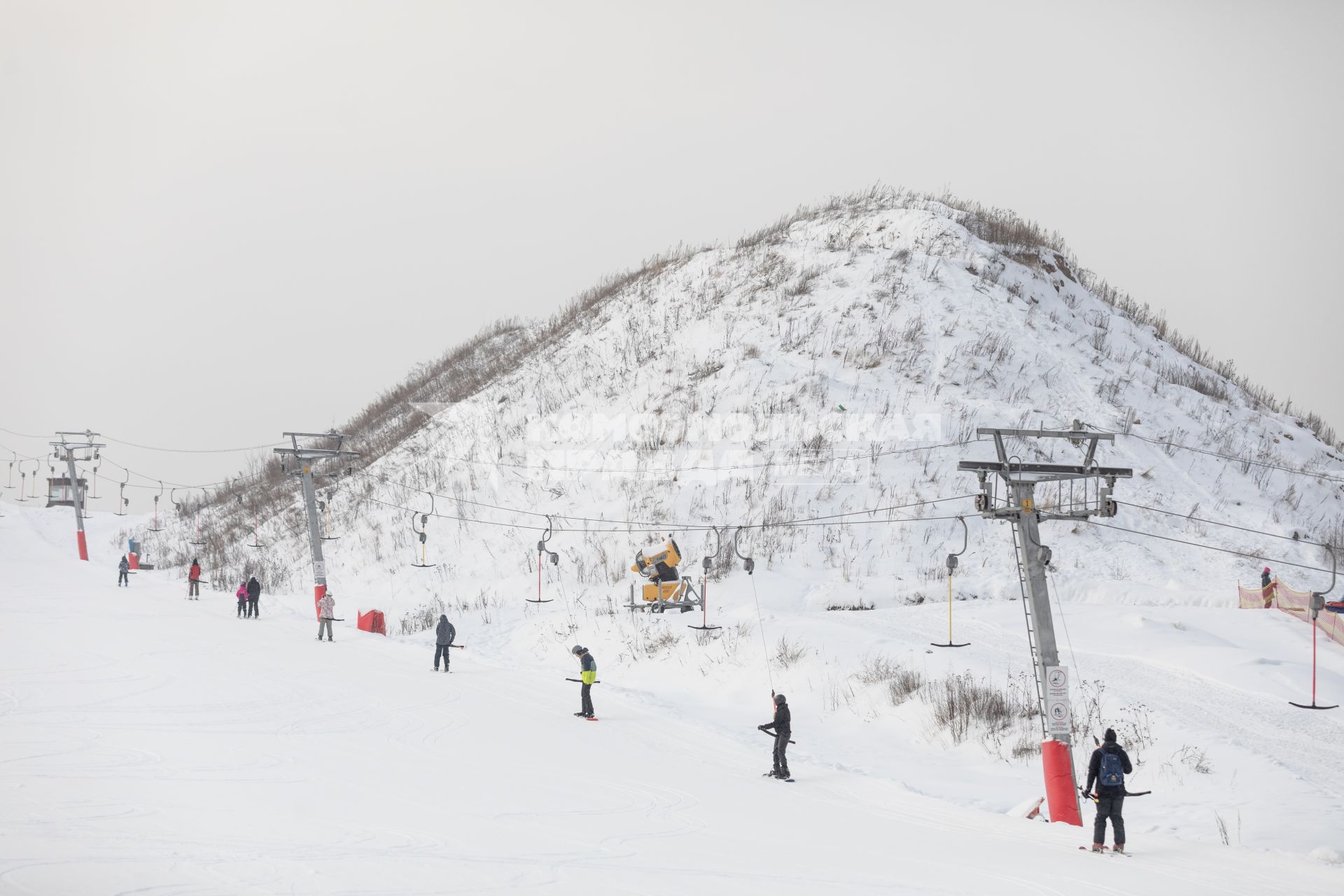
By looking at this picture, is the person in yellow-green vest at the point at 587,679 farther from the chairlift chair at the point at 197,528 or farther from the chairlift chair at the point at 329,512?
the chairlift chair at the point at 197,528

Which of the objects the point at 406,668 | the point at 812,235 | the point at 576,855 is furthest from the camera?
the point at 812,235

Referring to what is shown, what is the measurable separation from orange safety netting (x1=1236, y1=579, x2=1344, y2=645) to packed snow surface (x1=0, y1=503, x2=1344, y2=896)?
70 cm

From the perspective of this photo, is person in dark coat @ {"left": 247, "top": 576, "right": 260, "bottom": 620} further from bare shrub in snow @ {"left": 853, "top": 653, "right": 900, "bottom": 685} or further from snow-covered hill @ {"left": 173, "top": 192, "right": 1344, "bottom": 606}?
bare shrub in snow @ {"left": 853, "top": 653, "right": 900, "bottom": 685}

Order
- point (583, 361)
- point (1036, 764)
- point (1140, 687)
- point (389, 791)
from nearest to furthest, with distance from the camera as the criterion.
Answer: point (389, 791)
point (1036, 764)
point (1140, 687)
point (583, 361)

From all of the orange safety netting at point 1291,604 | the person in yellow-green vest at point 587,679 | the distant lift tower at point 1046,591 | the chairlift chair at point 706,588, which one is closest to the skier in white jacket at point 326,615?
the chairlift chair at point 706,588

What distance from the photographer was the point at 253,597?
3189cm

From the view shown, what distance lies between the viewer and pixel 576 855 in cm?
1041

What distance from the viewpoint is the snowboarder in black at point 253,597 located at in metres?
31.8

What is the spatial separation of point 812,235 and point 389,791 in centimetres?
4593

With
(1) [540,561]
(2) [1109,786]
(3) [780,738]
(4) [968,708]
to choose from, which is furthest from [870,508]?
(2) [1109,786]

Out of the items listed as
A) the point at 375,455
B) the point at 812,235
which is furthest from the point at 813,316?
the point at 375,455

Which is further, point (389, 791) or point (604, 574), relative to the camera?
point (604, 574)

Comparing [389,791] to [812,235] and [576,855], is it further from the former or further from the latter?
[812,235]

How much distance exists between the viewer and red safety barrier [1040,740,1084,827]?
1305 centimetres
